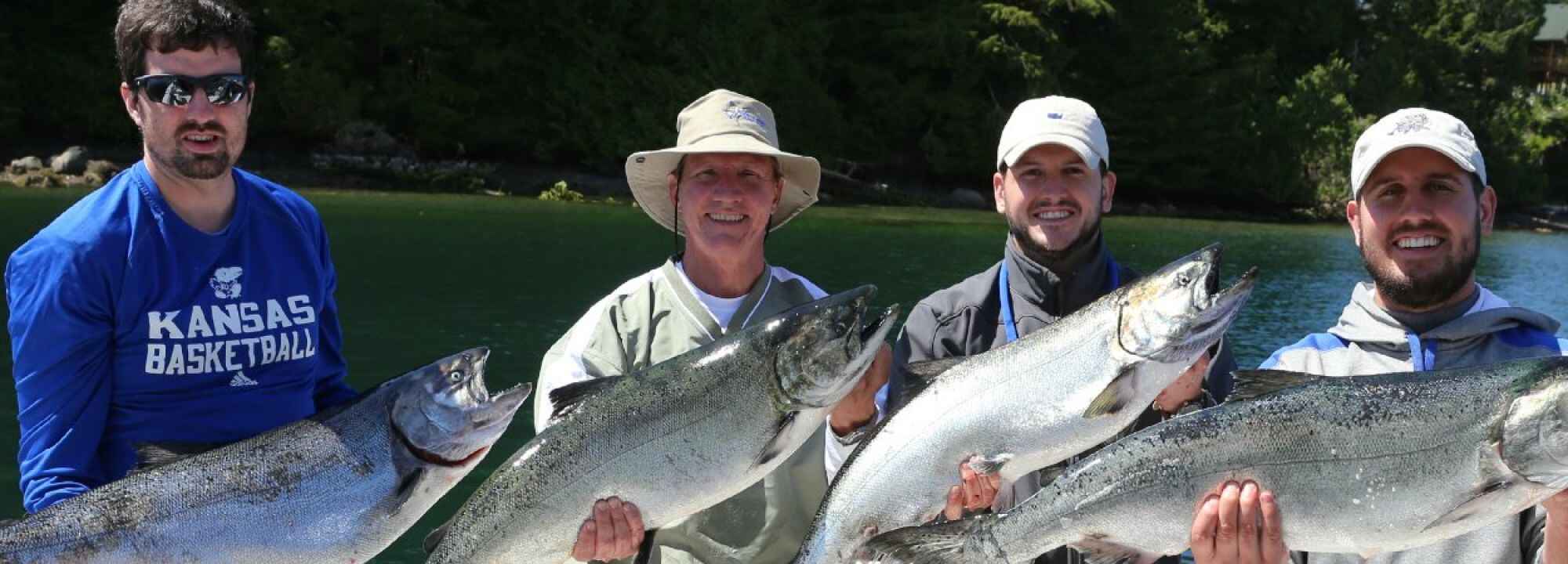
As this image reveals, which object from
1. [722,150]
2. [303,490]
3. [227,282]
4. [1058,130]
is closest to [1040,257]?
[1058,130]

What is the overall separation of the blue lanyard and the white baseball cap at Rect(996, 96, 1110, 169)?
1.24ft

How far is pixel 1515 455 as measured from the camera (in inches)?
142

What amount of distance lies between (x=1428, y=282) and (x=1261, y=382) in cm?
78

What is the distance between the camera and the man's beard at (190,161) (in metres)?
4.01

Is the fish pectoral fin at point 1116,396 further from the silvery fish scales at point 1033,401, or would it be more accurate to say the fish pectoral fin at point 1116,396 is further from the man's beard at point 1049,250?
the man's beard at point 1049,250

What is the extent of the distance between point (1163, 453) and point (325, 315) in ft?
8.89

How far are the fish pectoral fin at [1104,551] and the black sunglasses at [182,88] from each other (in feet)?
9.15

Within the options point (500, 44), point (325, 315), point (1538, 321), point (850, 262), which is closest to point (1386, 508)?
point (1538, 321)

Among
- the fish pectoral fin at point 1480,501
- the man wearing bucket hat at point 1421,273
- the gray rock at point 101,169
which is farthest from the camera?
the gray rock at point 101,169

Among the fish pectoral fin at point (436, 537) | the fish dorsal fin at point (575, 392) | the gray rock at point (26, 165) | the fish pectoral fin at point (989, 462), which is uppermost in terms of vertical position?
the fish dorsal fin at point (575, 392)

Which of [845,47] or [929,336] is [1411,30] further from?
[929,336]

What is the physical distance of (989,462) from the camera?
416 centimetres

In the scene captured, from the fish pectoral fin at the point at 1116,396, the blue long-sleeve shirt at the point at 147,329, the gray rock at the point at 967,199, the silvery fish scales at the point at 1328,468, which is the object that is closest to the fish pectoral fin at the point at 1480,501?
the silvery fish scales at the point at 1328,468

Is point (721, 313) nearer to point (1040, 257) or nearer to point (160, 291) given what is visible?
point (1040, 257)
